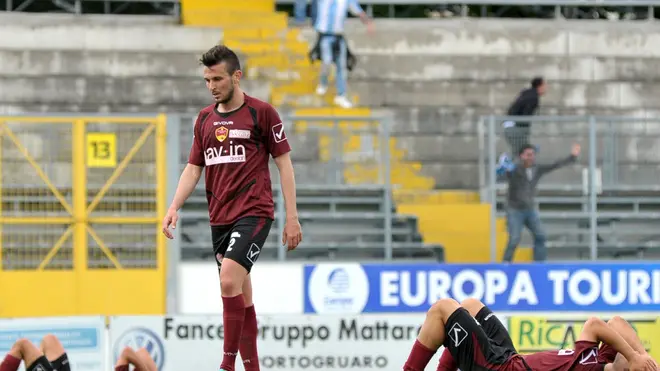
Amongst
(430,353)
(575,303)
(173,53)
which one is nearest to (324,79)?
Answer: (173,53)

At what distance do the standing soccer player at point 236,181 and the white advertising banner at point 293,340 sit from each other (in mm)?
3968

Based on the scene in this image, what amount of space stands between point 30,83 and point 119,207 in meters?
4.50

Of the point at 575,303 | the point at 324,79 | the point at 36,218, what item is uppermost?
the point at 324,79

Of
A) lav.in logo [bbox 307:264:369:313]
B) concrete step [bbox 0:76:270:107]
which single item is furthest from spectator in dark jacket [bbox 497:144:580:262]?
concrete step [bbox 0:76:270:107]

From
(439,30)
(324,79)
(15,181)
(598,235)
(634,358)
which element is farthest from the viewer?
(439,30)

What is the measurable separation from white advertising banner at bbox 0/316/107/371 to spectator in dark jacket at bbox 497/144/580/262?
545 cm

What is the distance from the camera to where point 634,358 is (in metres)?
7.56

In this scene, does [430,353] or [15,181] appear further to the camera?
[15,181]

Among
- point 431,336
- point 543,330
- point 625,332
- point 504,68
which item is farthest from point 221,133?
point 504,68

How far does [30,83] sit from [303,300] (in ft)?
19.1

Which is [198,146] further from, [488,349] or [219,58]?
[488,349]

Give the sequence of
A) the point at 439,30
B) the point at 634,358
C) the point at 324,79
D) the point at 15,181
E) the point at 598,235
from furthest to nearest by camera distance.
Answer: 1. the point at 439,30
2. the point at 324,79
3. the point at 598,235
4. the point at 15,181
5. the point at 634,358

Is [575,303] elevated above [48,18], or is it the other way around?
[48,18]

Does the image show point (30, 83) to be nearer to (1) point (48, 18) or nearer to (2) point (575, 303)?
(1) point (48, 18)
